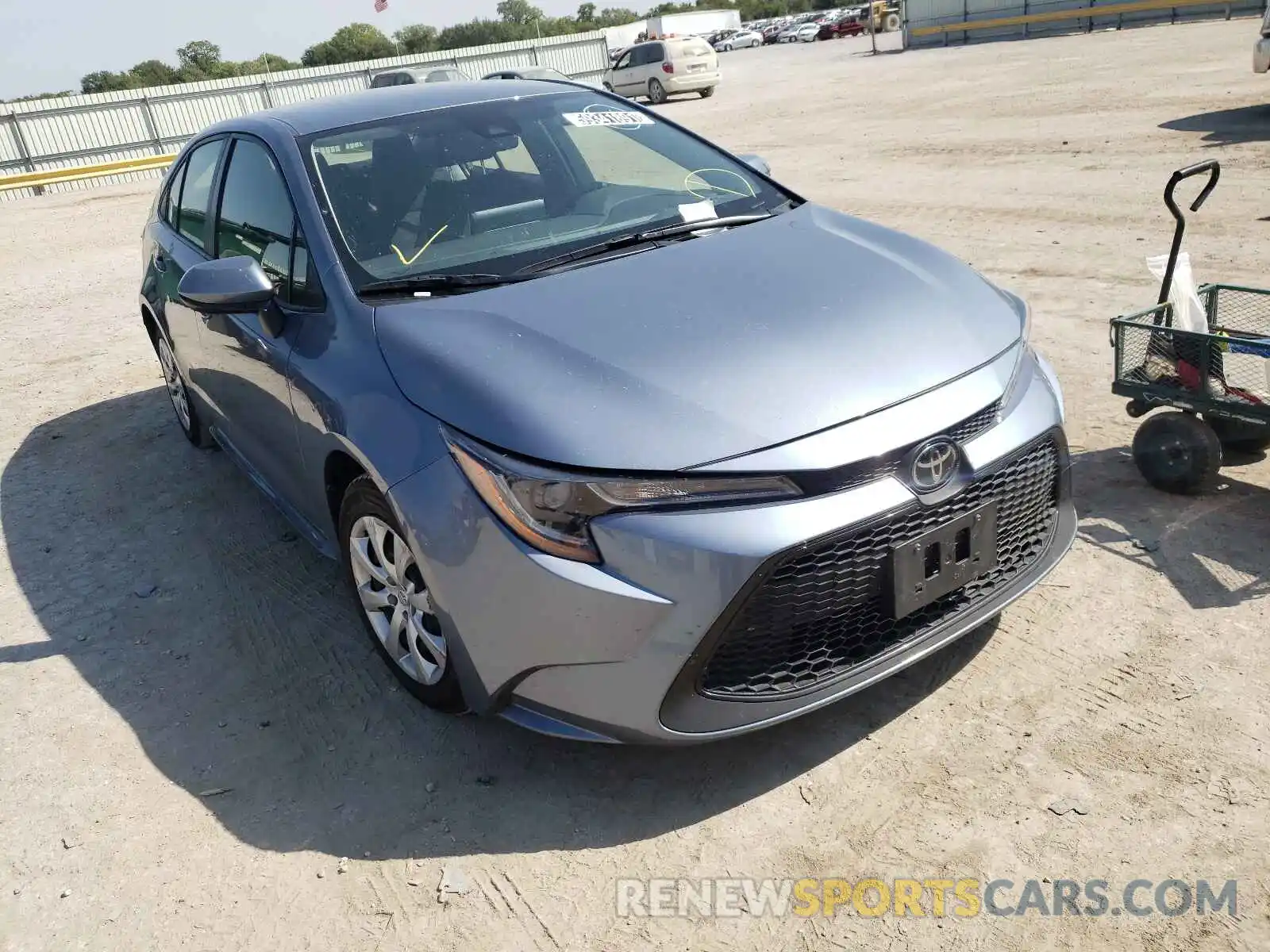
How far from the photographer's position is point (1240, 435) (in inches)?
152

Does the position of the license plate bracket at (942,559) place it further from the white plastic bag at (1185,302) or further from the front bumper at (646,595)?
the white plastic bag at (1185,302)

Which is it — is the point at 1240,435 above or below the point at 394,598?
below

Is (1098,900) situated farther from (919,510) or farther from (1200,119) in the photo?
(1200,119)

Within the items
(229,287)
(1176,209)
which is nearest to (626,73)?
(1176,209)

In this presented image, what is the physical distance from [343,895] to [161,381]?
538 cm

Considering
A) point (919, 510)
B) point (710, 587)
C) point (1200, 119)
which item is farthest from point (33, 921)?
point (1200, 119)

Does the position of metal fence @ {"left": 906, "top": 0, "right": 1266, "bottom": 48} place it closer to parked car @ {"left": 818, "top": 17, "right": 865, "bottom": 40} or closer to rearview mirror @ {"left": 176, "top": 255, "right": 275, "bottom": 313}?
parked car @ {"left": 818, "top": 17, "right": 865, "bottom": 40}

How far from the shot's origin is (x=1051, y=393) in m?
2.90

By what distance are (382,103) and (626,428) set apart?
2.18 meters

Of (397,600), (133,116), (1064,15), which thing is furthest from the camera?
(1064,15)

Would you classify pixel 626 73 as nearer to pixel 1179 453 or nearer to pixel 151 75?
pixel 1179 453

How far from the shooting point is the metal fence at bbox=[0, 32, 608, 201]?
80.6 ft

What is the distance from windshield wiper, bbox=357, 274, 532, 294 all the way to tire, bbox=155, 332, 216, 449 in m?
2.44

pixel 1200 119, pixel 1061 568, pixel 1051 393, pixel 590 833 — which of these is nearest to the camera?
pixel 590 833
